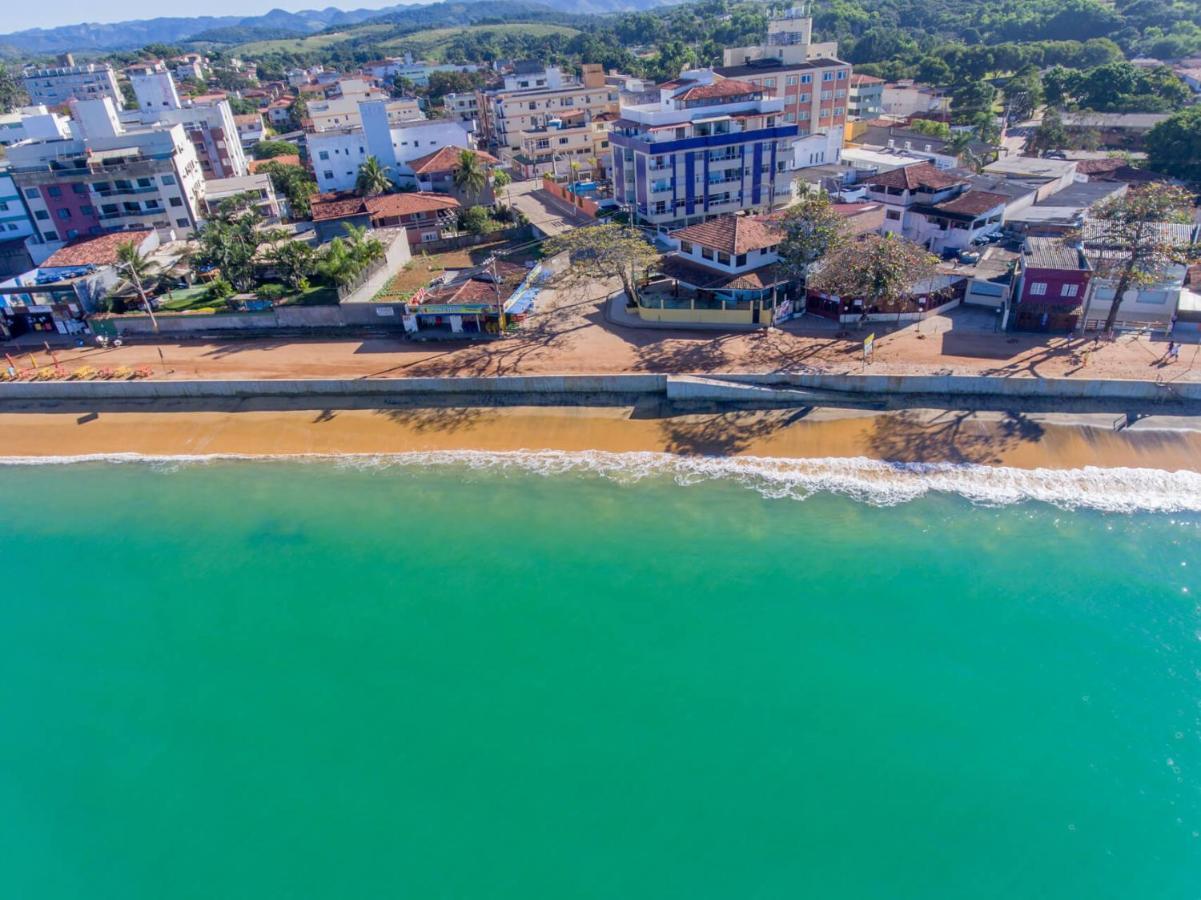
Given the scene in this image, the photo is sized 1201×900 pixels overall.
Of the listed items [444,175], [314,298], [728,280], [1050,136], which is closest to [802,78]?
[1050,136]

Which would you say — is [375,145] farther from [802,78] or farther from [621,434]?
[621,434]

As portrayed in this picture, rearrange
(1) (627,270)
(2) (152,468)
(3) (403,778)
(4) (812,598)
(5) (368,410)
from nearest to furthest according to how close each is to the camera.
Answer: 1. (3) (403,778)
2. (4) (812,598)
3. (2) (152,468)
4. (5) (368,410)
5. (1) (627,270)

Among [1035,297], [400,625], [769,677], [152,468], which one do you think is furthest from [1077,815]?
[152,468]

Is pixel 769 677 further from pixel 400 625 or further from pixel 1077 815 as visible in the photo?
pixel 400 625

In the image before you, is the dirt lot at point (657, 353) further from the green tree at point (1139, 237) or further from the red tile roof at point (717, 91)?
the red tile roof at point (717, 91)

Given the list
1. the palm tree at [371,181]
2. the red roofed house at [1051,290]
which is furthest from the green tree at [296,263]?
the red roofed house at [1051,290]

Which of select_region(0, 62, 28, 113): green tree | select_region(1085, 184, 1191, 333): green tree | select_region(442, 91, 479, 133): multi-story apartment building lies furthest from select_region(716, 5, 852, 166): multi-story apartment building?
select_region(0, 62, 28, 113): green tree

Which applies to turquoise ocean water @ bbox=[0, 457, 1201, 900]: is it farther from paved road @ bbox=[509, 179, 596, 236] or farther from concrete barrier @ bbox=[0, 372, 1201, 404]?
paved road @ bbox=[509, 179, 596, 236]
